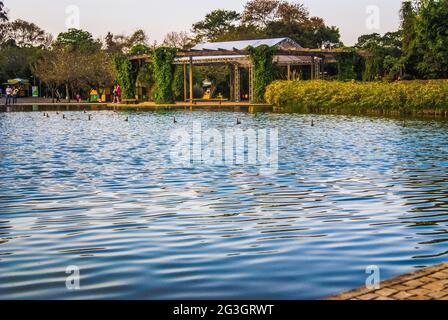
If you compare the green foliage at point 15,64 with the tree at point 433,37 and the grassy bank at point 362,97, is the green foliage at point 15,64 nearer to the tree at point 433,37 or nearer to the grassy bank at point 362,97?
the grassy bank at point 362,97

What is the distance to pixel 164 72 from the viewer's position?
5366 centimetres

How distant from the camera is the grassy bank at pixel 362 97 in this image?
38.2 meters

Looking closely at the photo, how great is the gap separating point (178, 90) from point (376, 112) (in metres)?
23.1

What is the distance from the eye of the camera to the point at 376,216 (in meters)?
10.3

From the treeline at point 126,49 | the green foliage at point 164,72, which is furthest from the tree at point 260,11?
the green foliage at point 164,72

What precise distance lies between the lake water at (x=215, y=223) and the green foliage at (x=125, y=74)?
38.0m

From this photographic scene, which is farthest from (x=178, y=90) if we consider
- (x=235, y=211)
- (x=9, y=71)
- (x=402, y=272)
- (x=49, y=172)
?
(x=402, y=272)

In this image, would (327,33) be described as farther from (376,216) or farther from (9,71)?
(376,216)

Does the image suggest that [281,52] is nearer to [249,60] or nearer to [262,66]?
[262,66]

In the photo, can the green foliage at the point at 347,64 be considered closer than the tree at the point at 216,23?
Yes

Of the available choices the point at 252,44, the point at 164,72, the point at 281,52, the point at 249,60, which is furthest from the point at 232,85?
the point at 281,52

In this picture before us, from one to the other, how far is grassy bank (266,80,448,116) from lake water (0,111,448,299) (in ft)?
61.8

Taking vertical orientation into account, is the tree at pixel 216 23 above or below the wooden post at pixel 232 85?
above

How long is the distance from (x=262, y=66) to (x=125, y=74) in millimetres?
13135
